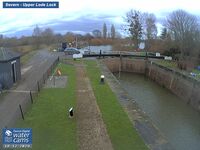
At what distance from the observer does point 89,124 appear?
19.4 m

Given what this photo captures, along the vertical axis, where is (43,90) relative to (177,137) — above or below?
above

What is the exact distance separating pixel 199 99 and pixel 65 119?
14675mm

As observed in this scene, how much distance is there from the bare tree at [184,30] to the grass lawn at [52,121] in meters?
25.5

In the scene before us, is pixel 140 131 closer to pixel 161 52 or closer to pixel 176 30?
pixel 176 30

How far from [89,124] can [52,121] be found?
7.18 ft

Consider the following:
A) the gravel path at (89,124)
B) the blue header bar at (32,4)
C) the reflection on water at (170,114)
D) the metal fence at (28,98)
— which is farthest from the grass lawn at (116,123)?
the blue header bar at (32,4)

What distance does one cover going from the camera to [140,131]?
18.7m

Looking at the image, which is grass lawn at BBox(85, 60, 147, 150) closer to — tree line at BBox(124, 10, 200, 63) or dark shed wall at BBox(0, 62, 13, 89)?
dark shed wall at BBox(0, 62, 13, 89)

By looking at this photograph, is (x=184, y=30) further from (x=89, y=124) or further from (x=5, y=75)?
(x=89, y=124)

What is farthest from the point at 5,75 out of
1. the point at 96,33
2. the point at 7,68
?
the point at 96,33

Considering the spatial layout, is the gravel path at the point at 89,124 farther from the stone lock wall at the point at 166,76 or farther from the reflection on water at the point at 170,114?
the stone lock wall at the point at 166,76

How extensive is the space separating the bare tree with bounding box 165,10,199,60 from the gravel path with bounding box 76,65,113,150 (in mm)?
24831

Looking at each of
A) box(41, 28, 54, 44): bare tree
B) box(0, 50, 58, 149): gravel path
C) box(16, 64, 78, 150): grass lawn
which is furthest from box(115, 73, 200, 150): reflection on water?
box(41, 28, 54, 44): bare tree

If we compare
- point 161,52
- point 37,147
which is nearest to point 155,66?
point 161,52
